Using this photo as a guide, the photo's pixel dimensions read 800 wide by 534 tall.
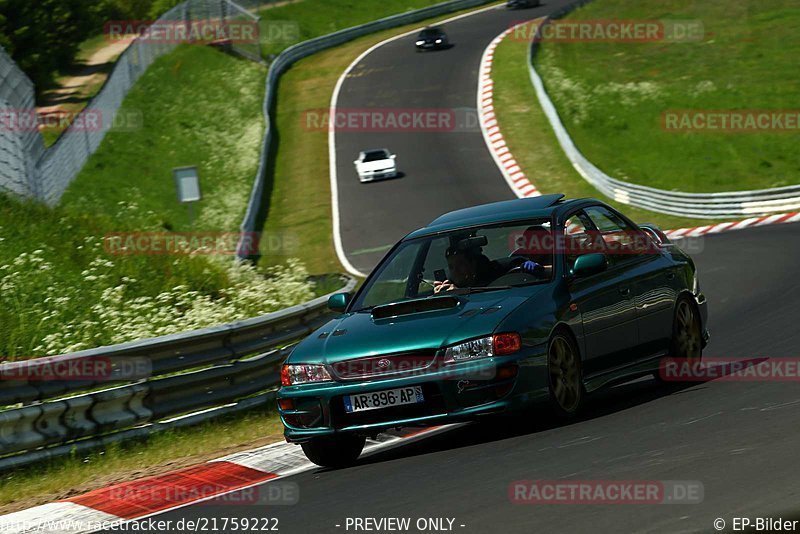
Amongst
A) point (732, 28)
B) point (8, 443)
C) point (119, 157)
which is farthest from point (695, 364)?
point (732, 28)

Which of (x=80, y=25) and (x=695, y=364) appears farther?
(x=80, y=25)

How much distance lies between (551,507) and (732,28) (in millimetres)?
54392

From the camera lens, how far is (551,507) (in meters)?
5.80

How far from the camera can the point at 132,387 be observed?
970 cm

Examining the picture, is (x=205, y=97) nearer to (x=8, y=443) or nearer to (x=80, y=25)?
(x=80, y=25)

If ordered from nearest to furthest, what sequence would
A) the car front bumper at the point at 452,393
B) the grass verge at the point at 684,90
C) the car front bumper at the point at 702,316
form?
the car front bumper at the point at 452,393
the car front bumper at the point at 702,316
the grass verge at the point at 684,90

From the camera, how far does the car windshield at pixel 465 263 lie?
Result: 8.91 metres

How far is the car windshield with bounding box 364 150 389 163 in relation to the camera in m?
40.5

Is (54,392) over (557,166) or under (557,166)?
over
